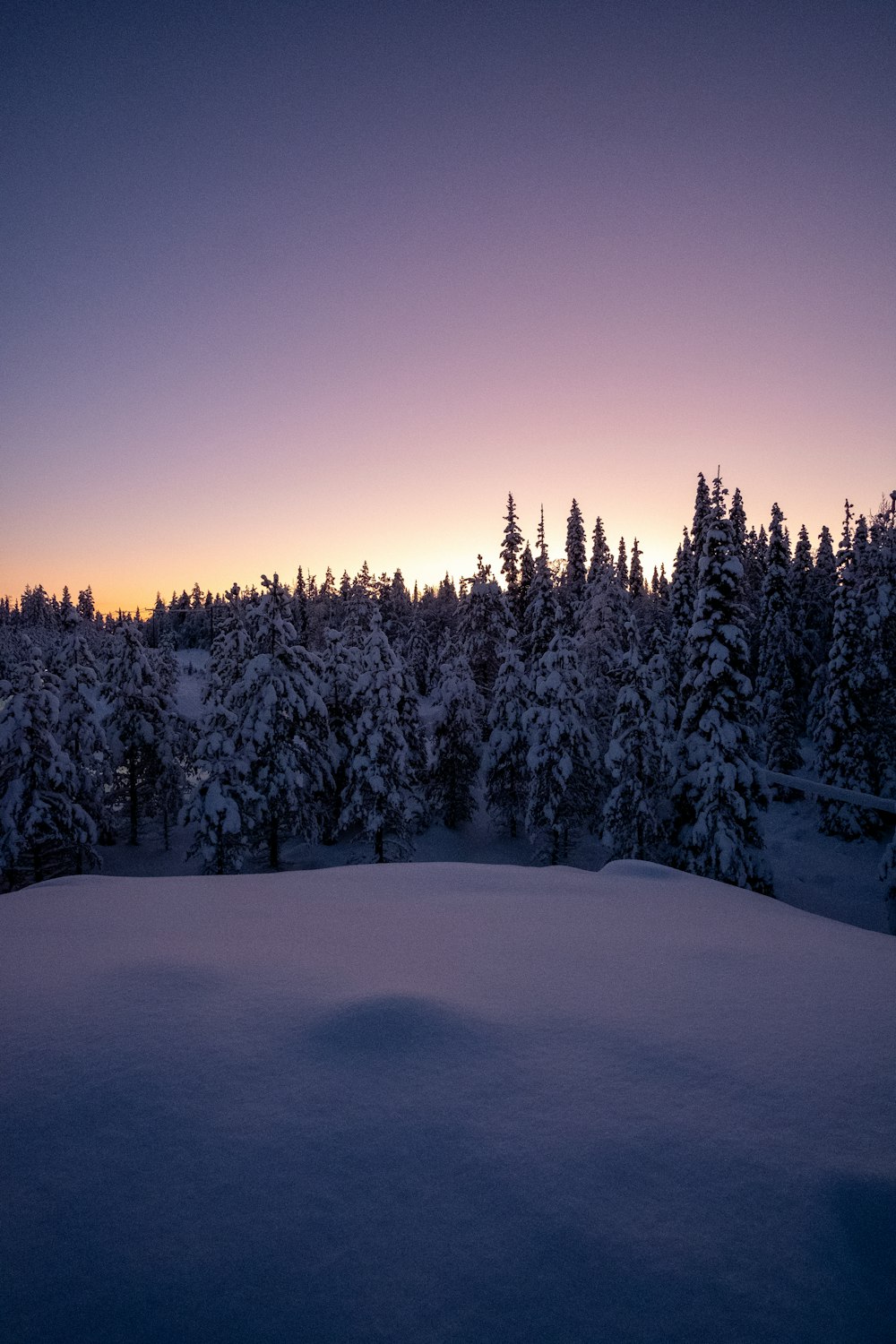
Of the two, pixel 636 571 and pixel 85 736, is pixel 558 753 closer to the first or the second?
pixel 85 736

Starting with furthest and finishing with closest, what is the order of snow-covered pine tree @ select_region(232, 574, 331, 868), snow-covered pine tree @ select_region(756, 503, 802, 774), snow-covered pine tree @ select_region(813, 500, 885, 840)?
1. snow-covered pine tree @ select_region(756, 503, 802, 774)
2. snow-covered pine tree @ select_region(813, 500, 885, 840)
3. snow-covered pine tree @ select_region(232, 574, 331, 868)

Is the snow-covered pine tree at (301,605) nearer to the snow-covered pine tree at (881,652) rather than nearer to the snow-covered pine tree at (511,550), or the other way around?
the snow-covered pine tree at (511,550)

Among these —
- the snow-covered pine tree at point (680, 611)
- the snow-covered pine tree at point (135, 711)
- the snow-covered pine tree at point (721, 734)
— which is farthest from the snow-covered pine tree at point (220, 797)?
the snow-covered pine tree at point (680, 611)

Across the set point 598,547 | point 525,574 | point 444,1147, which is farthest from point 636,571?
point 444,1147

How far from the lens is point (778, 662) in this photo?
42.2m

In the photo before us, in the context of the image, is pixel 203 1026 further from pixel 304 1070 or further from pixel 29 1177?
pixel 29 1177

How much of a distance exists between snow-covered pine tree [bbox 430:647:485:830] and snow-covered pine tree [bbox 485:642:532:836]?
55.7 inches

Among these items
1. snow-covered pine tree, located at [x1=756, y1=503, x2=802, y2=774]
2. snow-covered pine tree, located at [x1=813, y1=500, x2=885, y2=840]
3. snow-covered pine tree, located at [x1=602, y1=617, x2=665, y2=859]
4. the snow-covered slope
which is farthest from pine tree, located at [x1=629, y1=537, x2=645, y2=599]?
the snow-covered slope

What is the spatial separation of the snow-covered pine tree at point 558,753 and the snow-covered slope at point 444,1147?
2285cm

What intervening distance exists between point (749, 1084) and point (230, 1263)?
2.15 m

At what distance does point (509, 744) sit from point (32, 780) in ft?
66.6

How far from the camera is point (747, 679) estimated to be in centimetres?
2036

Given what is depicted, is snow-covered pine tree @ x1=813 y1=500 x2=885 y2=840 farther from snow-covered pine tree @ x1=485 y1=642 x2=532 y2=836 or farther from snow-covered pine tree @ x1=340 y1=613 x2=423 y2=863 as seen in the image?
snow-covered pine tree @ x1=340 y1=613 x2=423 y2=863

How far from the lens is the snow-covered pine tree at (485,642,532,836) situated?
31.4m
